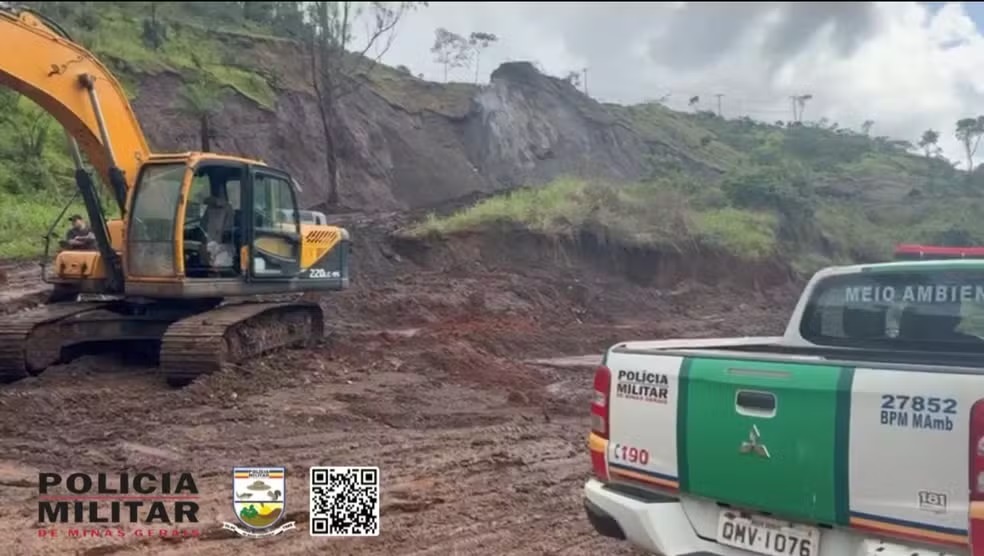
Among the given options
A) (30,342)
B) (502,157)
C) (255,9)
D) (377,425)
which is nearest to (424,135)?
(502,157)

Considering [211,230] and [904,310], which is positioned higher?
[211,230]

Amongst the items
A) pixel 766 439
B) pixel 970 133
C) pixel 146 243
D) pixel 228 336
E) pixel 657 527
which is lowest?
pixel 657 527

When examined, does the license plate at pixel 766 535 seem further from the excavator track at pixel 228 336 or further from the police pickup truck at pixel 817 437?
the excavator track at pixel 228 336

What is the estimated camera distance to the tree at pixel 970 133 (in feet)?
27.4

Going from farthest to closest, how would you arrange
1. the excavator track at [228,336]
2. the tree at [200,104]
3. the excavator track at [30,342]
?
1. the tree at [200,104]
2. the excavator track at [30,342]
3. the excavator track at [228,336]

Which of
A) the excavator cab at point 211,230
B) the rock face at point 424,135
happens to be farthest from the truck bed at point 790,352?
the rock face at point 424,135

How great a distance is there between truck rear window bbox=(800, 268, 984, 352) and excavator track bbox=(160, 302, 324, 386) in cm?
645

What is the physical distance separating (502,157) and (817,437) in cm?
3729

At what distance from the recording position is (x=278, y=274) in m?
12.0

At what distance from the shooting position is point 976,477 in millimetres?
3461

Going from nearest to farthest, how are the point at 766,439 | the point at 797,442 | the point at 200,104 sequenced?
the point at 797,442 < the point at 766,439 < the point at 200,104

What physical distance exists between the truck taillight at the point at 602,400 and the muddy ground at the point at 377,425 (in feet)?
3.90

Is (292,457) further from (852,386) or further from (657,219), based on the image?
(657,219)

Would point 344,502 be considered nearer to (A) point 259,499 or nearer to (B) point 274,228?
(A) point 259,499
